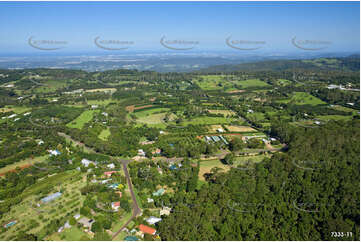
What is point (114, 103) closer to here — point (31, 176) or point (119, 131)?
point (119, 131)

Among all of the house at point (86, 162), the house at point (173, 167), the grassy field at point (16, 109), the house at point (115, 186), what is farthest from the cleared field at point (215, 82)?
the house at point (115, 186)

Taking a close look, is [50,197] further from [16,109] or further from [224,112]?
[224,112]

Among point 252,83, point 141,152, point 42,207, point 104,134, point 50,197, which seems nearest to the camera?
point 42,207

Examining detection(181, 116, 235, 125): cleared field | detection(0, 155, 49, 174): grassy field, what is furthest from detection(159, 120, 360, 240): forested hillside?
detection(0, 155, 49, 174): grassy field

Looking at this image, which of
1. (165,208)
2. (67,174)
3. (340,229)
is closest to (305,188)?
(340,229)

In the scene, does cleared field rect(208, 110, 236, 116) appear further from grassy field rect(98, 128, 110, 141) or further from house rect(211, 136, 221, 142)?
grassy field rect(98, 128, 110, 141)

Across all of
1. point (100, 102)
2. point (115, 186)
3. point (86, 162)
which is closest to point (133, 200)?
point (115, 186)

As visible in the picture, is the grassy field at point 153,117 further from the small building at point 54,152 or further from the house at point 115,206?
the house at point 115,206
